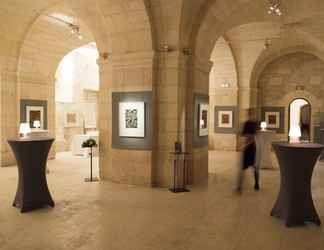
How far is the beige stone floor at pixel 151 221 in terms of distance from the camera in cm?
375

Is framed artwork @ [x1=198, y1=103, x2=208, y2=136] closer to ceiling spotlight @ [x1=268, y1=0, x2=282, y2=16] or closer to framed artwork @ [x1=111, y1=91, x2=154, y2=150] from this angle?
framed artwork @ [x1=111, y1=91, x2=154, y2=150]

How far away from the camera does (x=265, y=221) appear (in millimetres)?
4594

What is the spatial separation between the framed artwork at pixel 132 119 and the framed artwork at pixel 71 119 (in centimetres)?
831

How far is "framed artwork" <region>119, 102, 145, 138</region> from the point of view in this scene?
6.84 metres

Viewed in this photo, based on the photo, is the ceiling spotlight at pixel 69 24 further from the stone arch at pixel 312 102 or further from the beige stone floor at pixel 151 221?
the stone arch at pixel 312 102

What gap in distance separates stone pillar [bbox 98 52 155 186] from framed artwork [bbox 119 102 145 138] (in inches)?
13.5

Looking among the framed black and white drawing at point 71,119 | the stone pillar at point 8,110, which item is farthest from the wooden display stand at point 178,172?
the framed black and white drawing at point 71,119

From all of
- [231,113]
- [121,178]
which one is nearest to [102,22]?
[121,178]

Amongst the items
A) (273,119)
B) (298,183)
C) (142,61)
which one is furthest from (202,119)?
(273,119)

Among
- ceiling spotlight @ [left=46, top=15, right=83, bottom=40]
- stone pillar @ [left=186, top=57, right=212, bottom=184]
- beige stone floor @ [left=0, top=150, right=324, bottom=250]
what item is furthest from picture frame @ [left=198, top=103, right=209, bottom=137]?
ceiling spotlight @ [left=46, top=15, right=83, bottom=40]

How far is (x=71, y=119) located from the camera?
14.9 m

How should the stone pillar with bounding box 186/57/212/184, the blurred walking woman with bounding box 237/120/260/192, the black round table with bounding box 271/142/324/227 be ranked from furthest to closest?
the stone pillar with bounding box 186/57/212/184
the blurred walking woman with bounding box 237/120/260/192
the black round table with bounding box 271/142/324/227

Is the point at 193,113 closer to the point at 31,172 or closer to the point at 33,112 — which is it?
the point at 31,172

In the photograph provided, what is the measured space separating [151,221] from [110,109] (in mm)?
3451
